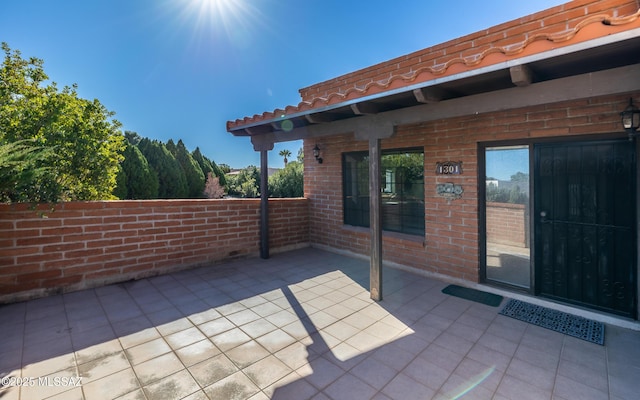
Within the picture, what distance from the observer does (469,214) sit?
4676mm

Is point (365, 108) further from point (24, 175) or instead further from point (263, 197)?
point (24, 175)

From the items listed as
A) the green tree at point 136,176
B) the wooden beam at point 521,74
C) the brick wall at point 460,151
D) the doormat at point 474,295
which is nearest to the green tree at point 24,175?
the brick wall at point 460,151

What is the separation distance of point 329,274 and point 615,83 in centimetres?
452

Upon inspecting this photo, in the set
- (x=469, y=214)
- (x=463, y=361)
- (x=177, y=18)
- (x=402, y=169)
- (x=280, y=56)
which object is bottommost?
(x=463, y=361)

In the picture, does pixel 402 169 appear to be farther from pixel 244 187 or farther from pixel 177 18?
pixel 244 187

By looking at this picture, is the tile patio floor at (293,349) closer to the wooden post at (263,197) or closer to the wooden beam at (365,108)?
the wooden post at (263,197)

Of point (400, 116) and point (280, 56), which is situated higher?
point (280, 56)

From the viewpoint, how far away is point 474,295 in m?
4.40

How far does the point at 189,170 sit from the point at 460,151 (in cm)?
1806

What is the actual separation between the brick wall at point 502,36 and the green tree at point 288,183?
29.1 ft

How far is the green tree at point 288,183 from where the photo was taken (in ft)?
50.4

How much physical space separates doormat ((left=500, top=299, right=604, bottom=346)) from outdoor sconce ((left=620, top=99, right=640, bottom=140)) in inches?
88.9

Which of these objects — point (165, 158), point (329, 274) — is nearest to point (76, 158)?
point (329, 274)

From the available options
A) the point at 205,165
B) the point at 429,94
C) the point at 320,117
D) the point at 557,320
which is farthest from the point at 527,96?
the point at 205,165
